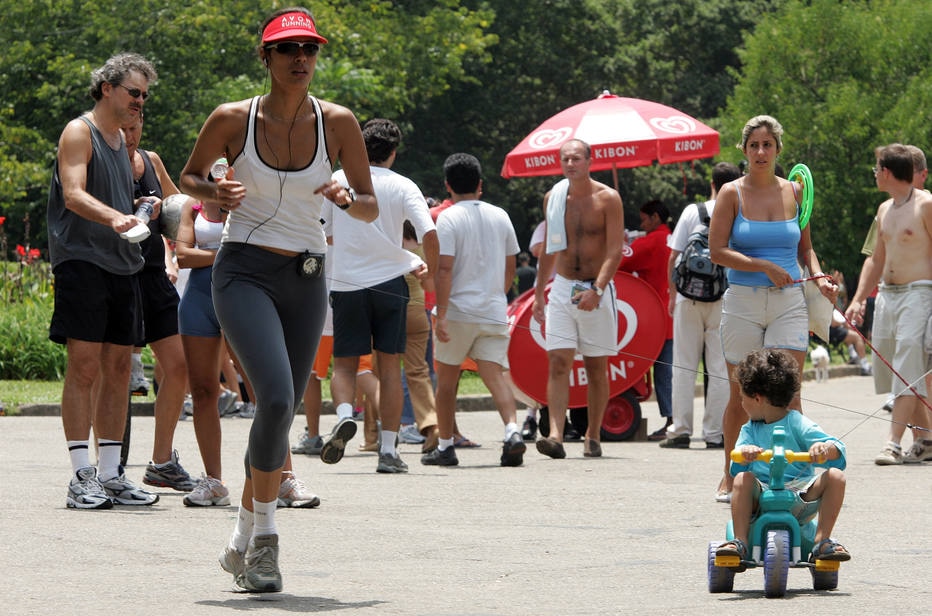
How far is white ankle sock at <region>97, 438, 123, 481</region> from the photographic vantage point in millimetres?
8414

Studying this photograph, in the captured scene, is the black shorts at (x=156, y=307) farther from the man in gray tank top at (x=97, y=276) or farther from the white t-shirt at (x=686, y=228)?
the white t-shirt at (x=686, y=228)

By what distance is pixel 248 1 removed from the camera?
32.3m

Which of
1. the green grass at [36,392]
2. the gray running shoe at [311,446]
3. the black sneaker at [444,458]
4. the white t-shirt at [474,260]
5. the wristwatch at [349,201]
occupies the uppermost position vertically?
the wristwatch at [349,201]

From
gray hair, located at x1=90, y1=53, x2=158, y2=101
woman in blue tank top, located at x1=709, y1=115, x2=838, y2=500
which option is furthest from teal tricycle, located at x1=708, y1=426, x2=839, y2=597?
gray hair, located at x1=90, y1=53, x2=158, y2=101

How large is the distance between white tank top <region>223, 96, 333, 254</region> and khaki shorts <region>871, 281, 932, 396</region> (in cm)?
607

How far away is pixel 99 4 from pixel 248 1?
2.75 meters

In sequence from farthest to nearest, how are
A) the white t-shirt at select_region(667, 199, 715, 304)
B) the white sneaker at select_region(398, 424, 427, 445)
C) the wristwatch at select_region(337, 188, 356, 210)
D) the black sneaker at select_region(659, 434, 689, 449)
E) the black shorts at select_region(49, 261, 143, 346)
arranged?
1. the white sneaker at select_region(398, 424, 427, 445)
2. the black sneaker at select_region(659, 434, 689, 449)
3. the white t-shirt at select_region(667, 199, 715, 304)
4. the black shorts at select_region(49, 261, 143, 346)
5. the wristwatch at select_region(337, 188, 356, 210)

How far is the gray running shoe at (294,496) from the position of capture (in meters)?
8.32

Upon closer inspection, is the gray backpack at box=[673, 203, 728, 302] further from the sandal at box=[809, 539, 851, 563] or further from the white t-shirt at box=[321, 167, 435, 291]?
the sandal at box=[809, 539, 851, 563]

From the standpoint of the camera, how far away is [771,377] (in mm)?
6309

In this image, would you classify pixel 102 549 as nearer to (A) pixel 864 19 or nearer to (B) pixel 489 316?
(B) pixel 489 316

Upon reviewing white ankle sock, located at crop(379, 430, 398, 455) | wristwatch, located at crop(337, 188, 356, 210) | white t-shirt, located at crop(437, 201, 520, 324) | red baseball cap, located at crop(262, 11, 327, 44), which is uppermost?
red baseball cap, located at crop(262, 11, 327, 44)

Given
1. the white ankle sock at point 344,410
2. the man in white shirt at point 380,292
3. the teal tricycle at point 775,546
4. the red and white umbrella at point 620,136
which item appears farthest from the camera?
the red and white umbrella at point 620,136

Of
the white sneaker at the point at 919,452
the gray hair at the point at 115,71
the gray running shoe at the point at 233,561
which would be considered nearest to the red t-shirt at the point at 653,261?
the white sneaker at the point at 919,452
